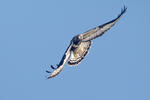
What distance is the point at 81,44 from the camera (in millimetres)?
10734

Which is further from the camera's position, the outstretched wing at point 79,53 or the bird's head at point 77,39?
the outstretched wing at point 79,53

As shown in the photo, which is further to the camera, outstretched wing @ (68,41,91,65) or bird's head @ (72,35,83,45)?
outstretched wing @ (68,41,91,65)

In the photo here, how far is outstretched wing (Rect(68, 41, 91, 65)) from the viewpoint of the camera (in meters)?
10.6

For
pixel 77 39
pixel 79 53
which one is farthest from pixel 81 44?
pixel 77 39

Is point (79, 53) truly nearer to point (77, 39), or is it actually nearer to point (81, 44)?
point (81, 44)

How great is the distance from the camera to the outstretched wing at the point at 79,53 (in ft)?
34.7

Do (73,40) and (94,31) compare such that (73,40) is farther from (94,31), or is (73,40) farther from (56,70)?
(56,70)

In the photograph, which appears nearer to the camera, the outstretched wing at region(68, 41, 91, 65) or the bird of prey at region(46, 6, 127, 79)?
the bird of prey at region(46, 6, 127, 79)

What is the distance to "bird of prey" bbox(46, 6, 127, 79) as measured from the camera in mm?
9695

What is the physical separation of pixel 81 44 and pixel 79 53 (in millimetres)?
184

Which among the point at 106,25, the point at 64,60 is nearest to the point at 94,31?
the point at 106,25

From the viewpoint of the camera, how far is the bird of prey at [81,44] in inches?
382

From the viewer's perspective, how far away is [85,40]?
10.2 metres

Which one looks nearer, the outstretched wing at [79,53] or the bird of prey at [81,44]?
the bird of prey at [81,44]
